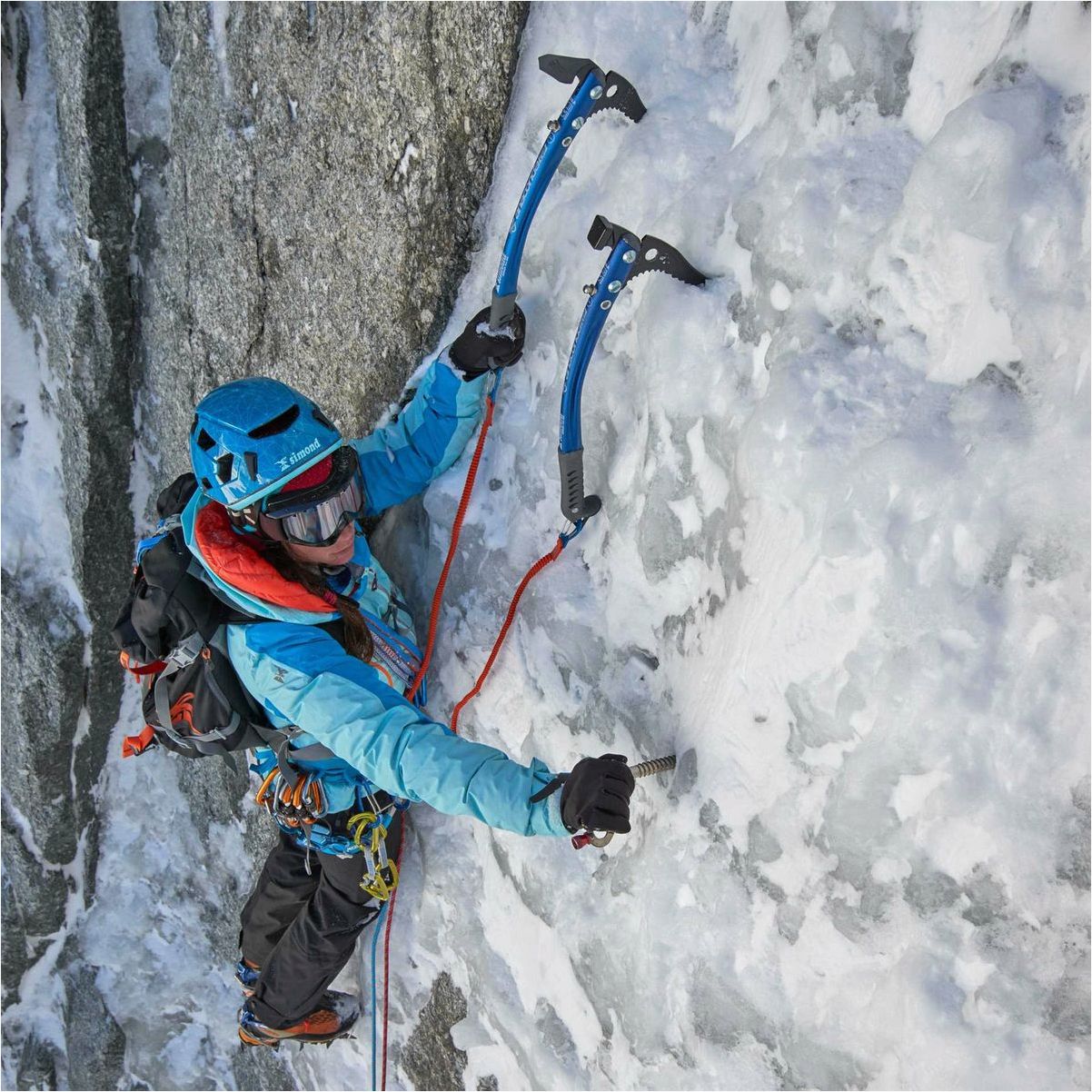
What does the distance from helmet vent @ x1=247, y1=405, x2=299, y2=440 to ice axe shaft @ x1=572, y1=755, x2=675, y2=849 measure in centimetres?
147

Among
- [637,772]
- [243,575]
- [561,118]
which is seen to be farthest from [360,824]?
[561,118]

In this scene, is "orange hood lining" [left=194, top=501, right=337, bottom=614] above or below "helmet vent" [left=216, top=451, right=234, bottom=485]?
below

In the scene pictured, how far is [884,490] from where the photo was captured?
2.28m

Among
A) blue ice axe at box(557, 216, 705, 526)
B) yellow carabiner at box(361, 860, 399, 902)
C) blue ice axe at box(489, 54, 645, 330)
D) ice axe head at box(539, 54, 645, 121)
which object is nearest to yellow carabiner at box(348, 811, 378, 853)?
yellow carabiner at box(361, 860, 399, 902)

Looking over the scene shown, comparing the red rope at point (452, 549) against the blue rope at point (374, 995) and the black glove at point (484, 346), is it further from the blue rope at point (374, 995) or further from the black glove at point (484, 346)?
the blue rope at point (374, 995)

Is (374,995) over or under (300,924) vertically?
under

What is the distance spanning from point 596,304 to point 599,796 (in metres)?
1.46

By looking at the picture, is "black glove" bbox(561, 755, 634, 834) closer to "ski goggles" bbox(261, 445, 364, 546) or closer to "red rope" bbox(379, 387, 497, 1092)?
"red rope" bbox(379, 387, 497, 1092)

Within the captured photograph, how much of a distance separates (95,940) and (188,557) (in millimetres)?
4855

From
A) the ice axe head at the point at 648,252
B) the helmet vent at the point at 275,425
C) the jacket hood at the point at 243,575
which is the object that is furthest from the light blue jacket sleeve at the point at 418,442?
the ice axe head at the point at 648,252

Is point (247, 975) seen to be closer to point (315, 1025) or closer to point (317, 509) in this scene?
point (315, 1025)

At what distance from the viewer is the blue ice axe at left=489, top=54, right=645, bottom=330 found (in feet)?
9.82

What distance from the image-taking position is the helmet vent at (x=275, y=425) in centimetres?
295

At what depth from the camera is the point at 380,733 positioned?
110 inches
